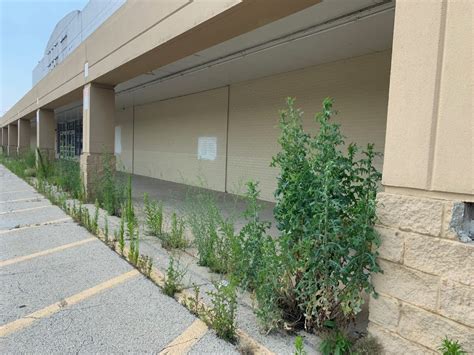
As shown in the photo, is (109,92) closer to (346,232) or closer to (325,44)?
(325,44)

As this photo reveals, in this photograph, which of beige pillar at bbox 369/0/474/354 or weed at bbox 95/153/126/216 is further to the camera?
weed at bbox 95/153/126/216

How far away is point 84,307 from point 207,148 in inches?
331

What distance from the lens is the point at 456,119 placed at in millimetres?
1683

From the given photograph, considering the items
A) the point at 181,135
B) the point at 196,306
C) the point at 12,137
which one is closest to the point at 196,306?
the point at 196,306

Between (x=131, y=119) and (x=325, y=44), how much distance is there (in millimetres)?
12338

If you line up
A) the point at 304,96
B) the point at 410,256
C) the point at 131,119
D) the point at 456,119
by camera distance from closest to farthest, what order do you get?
1. the point at 456,119
2. the point at 410,256
3. the point at 304,96
4. the point at 131,119

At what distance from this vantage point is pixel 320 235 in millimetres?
2068

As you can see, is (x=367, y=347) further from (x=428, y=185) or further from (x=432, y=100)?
(x=432, y=100)

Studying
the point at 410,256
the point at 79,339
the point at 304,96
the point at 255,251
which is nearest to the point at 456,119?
the point at 410,256

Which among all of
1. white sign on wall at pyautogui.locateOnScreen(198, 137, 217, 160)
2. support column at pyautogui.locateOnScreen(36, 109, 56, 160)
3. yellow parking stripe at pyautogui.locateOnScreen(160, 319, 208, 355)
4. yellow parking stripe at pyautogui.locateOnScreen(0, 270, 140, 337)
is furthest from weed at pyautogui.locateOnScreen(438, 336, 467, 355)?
support column at pyautogui.locateOnScreen(36, 109, 56, 160)

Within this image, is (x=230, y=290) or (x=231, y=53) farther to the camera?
(x=231, y=53)

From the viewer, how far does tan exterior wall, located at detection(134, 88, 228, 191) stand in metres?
10.4

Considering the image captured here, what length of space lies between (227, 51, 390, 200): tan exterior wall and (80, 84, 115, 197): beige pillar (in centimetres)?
357

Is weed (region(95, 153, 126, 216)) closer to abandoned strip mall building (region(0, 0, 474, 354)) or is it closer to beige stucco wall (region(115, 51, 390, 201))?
beige stucco wall (region(115, 51, 390, 201))
